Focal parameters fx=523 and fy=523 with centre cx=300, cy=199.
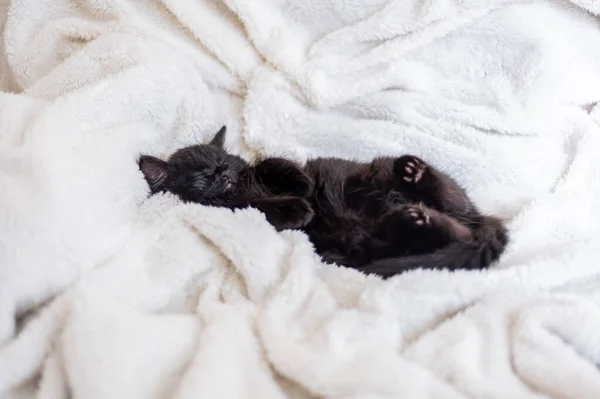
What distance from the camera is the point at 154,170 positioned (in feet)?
4.01

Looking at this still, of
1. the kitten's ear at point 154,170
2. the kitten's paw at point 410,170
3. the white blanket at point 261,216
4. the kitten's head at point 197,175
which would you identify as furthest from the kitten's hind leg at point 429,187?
the kitten's ear at point 154,170

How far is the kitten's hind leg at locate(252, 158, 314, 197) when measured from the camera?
4.08ft

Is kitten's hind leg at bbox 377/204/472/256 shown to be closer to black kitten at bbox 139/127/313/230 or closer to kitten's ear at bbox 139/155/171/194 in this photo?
black kitten at bbox 139/127/313/230

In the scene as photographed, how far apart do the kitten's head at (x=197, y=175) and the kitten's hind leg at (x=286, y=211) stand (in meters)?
0.14

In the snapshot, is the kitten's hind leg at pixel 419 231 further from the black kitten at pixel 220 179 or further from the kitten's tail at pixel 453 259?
the black kitten at pixel 220 179

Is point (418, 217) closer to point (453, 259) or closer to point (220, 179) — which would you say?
point (453, 259)

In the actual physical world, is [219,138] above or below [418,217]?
below

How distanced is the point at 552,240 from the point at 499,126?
36cm

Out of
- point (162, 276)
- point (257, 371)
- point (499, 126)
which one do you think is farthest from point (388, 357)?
point (499, 126)

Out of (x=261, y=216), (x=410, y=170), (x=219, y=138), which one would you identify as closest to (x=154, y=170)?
(x=219, y=138)

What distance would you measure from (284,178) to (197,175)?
0.21 m

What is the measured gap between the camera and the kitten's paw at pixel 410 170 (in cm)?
117

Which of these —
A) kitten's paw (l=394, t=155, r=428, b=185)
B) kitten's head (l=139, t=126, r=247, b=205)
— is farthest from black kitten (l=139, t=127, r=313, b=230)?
kitten's paw (l=394, t=155, r=428, b=185)

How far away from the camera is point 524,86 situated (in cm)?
137
